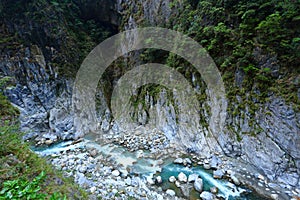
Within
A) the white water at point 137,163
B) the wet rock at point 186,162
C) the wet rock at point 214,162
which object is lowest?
the white water at point 137,163

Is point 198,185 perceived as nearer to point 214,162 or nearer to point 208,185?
point 208,185

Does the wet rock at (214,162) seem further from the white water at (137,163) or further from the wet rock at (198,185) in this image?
the wet rock at (198,185)

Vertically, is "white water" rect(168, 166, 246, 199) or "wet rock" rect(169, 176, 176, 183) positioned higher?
"white water" rect(168, 166, 246, 199)

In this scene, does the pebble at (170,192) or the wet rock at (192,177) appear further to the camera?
the wet rock at (192,177)

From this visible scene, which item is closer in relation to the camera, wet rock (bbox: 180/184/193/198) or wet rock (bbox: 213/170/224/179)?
wet rock (bbox: 180/184/193/198)

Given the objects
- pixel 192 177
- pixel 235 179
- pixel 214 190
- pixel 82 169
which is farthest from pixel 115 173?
pixel 235 179

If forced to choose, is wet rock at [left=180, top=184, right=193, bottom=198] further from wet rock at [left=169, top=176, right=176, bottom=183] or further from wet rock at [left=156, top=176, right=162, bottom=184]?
wet rock at [left=156, top=176, right=162, bottom=184]

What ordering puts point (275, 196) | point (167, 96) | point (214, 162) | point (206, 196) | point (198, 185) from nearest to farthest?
1. point (275, 196)
2. point (206, 196)
3. point (198, 185)
4. point (214, 162)
5. point (167, 96)

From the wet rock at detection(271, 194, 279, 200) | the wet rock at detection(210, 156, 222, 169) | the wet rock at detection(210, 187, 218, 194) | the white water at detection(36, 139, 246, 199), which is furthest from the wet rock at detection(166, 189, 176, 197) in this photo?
the wet rock at detection(271, 194, 279, 200)

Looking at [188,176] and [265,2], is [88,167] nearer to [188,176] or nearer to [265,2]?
[188,176]

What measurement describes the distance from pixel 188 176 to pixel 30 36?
12.7 m

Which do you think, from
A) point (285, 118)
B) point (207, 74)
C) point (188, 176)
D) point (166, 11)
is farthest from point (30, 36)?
point (285, 118)

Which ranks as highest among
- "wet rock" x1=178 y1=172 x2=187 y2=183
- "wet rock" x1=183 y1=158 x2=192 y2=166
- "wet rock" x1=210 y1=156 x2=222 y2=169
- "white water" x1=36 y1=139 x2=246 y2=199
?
"wet rock" x1=210 y1=156 x2=222 y2=169

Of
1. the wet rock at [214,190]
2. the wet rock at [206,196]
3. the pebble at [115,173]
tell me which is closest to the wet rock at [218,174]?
the wet rock at [214,190]
